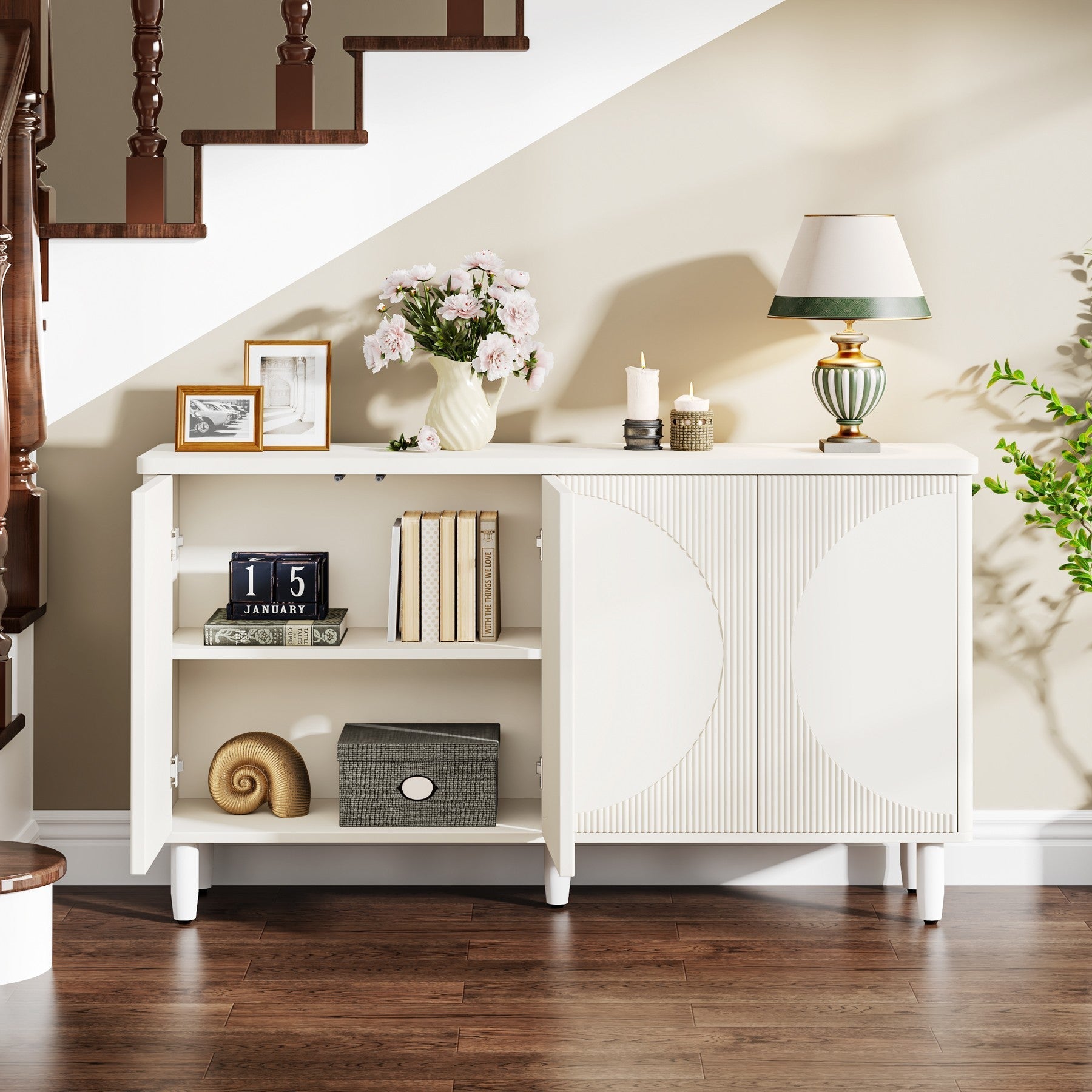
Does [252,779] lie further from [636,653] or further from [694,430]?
[694,430]

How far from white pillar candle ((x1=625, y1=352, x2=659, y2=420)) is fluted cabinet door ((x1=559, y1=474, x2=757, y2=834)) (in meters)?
0.19

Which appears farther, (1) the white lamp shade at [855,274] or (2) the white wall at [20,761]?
(2) the white wall at [20,761]

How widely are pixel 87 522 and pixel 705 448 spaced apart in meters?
1.33

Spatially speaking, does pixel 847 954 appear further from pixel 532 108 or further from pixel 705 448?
pixel 532 108

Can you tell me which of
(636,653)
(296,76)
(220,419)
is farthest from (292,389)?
(636,653)

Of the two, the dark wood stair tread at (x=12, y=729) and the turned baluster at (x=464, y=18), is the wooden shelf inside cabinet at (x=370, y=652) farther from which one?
the turned baluster at (x=464, y=18)

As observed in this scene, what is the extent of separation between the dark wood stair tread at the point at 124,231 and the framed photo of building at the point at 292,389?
0.93 ft

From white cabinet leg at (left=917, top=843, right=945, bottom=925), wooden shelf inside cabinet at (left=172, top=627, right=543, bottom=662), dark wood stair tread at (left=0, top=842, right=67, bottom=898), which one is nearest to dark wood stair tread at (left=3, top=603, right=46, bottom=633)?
wooden shelf inside cabinet at (left=172, top=627, right=543, bottom=662)

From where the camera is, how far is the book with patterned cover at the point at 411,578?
2529 mm

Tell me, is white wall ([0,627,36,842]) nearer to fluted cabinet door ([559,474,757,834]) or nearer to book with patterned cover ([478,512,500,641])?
book with patterned cover ([478,512,500,641])

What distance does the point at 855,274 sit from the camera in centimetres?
242

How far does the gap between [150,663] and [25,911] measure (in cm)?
48

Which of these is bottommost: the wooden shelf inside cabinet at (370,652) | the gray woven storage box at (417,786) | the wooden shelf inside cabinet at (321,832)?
the wooden shelf inside cabinet at (321,832)

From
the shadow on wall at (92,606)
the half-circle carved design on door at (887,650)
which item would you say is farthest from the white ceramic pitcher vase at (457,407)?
the half-circle carved design on door at (887,650)
